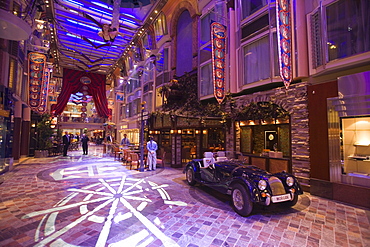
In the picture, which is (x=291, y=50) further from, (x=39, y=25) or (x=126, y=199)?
(x=39, y=25)

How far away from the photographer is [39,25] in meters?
10.0

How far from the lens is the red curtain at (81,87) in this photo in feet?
80.4

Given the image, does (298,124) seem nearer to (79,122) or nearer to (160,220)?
(160,220)

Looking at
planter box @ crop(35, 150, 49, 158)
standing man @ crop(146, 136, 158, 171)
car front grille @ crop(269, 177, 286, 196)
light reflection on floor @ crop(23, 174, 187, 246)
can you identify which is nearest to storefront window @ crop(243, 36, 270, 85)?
car front grille @ crop(269, 177, 286, 196)

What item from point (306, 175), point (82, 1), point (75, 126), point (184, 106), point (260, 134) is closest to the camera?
point (306, 175)

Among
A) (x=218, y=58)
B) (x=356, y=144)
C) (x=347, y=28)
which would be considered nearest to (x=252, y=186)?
(x=356, y=144)

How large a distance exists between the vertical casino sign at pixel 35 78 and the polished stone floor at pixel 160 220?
6.22m

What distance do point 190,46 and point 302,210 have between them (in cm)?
1181

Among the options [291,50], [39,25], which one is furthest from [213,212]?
[39,25]

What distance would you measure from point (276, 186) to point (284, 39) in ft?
16.9

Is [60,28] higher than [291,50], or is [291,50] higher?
[60,28]

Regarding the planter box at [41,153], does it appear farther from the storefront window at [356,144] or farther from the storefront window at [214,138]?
the storefront window at [356,144]

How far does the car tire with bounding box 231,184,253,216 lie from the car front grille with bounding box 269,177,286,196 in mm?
654

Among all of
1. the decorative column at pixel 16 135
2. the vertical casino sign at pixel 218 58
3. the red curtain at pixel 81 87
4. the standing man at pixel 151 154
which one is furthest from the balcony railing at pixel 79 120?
the vertical casino sign at pixel 218 58
